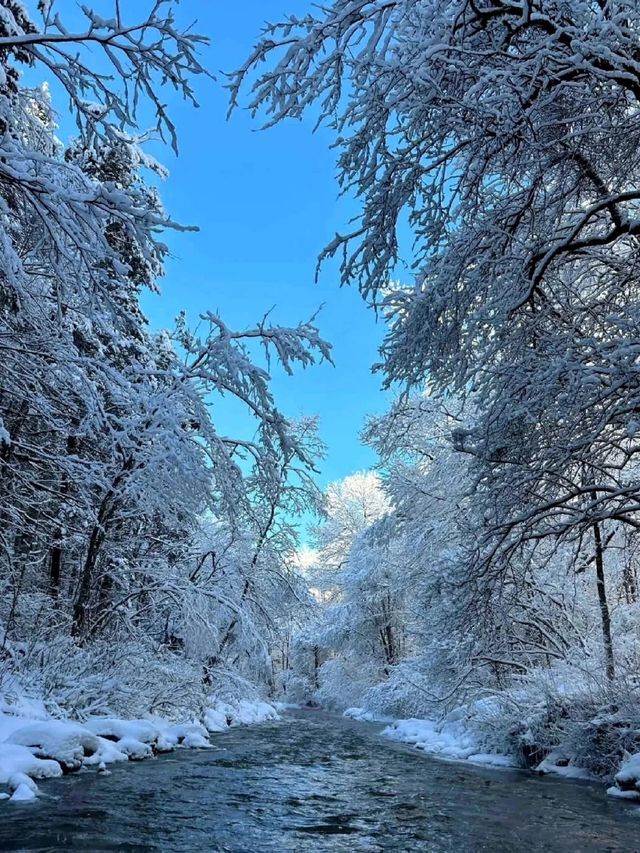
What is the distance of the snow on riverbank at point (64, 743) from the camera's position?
641 centimetres

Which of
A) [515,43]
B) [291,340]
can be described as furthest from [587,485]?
[515,43]

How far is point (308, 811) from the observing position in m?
6.34

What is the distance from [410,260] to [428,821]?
5656 mm

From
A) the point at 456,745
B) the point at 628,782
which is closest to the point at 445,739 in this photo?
the point at 456,745

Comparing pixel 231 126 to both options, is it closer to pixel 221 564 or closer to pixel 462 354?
pixel 462 354

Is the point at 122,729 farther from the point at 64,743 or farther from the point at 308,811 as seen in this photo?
the point at 308,811

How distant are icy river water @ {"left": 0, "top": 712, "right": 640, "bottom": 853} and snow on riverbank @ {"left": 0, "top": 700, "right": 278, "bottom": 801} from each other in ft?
0.91

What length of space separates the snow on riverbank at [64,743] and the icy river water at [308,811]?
0.28 meters

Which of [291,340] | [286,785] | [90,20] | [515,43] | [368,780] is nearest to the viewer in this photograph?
[90,20]

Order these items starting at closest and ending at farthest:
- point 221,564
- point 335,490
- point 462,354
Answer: point 462,354 → point 221,564 → point 335,490

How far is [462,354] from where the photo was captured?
6594 mm

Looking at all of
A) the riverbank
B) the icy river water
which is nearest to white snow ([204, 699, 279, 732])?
the riverbank

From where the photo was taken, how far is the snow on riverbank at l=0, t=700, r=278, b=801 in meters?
6.41

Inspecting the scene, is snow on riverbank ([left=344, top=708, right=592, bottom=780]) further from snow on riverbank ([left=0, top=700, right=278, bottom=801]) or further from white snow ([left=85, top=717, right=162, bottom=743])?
white snow ([left=85, top=717, right=162, bottom=743])
